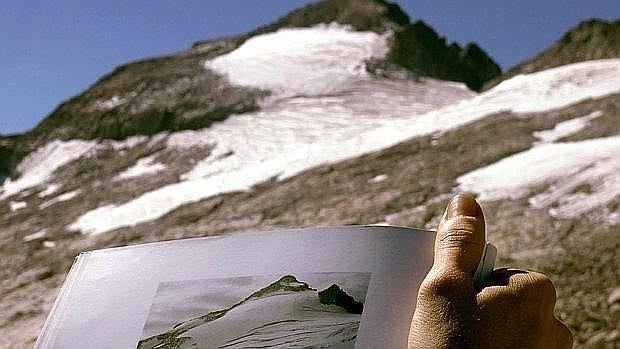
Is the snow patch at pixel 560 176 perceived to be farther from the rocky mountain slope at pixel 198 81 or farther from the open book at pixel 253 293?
the rocky mountain slope at pixel 198 81

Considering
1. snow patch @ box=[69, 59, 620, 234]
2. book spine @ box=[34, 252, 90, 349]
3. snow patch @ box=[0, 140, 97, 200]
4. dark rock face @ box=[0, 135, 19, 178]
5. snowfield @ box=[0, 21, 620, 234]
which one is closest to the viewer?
book spine @ box=[34, 252, 90, 349]

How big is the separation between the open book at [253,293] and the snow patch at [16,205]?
7.73 meters

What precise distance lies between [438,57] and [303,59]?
2526 mm

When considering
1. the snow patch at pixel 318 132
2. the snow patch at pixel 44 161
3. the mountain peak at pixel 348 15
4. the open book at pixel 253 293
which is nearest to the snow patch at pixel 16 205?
the snow patch at pixel 44 161

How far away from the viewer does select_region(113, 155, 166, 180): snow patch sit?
346 inches

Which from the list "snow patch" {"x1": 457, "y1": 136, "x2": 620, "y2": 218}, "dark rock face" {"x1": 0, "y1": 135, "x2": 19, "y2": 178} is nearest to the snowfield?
"snow patch" {"x1": 457, "y1": 136, "x2": 620, "y2": 218}

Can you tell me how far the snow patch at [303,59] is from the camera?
36.2 ft

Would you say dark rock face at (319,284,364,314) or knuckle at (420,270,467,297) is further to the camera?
dark rock face at (319,284,364,314)

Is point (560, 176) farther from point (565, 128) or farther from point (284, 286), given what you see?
point (284, 286)

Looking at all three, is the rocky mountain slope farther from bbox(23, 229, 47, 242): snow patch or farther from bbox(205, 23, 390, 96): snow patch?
bbox(23, 229, 47, 242): snow patch

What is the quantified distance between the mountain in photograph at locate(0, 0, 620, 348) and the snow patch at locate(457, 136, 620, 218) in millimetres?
14

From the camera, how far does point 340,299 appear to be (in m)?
1.22

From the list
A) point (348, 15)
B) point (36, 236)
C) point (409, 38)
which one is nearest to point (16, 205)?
point (36, 236)

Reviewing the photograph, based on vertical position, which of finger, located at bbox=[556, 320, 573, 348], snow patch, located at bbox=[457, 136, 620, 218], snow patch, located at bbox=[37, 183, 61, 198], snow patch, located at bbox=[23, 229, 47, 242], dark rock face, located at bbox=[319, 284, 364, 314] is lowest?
snow patch, located at bbox=[37, 183, 61, 198]
